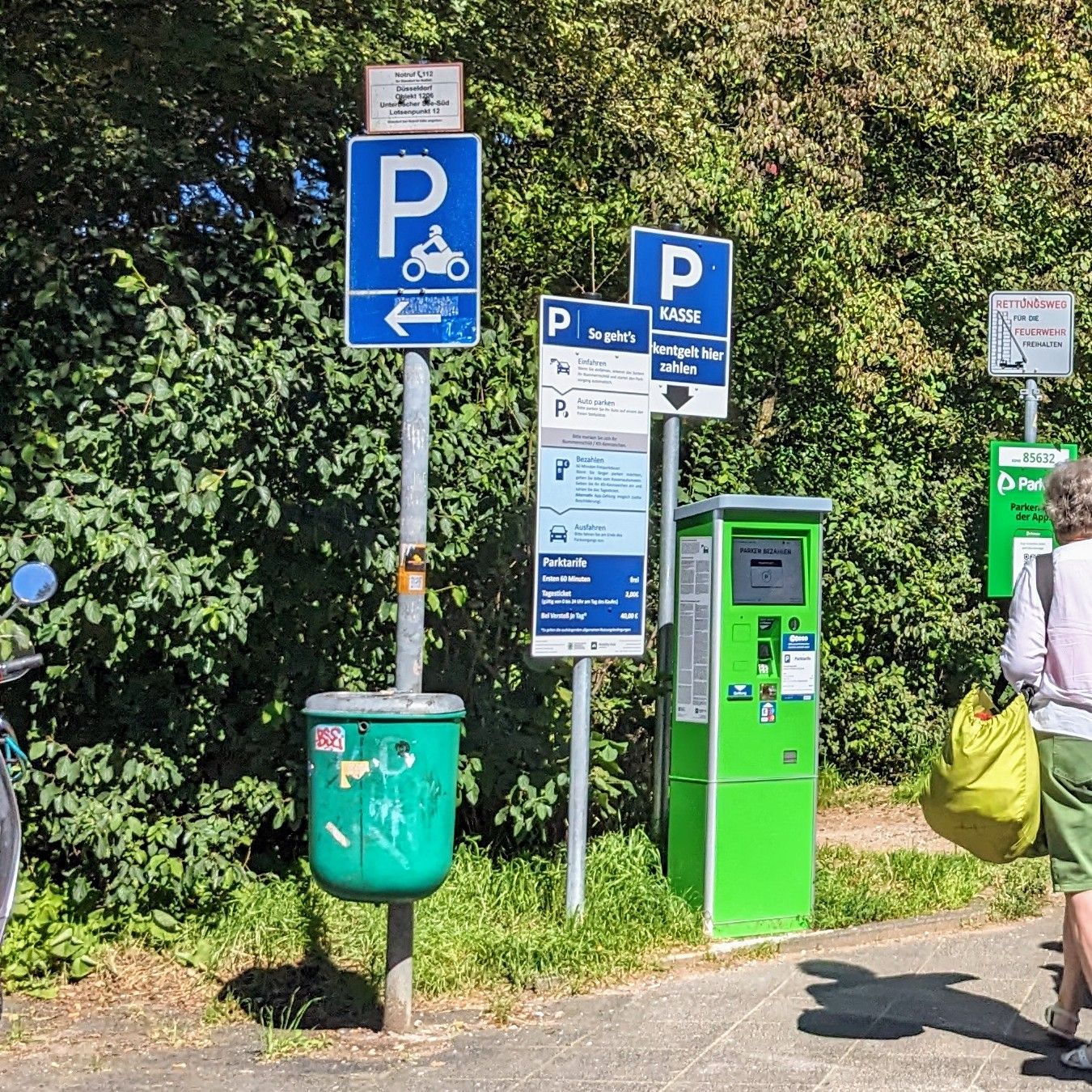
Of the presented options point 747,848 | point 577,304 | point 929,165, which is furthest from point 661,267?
point 929,165

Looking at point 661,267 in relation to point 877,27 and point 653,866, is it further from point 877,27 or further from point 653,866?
point 877,27

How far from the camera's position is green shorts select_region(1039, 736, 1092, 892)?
4.86 metres

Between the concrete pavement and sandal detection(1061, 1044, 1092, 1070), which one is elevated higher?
sandal detection(1061, 1044, 1092, 1070)

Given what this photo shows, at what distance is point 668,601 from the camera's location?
7148 millimetres

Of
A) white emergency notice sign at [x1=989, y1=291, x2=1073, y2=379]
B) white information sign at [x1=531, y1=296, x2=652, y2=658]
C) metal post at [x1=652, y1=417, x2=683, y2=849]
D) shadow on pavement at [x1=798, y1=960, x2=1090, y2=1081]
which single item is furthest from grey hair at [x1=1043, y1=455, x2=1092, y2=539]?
white emergency notice sign at [x1=989, y1=291, x2=1073, y2=379]

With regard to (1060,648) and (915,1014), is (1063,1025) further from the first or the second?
(1060,648)

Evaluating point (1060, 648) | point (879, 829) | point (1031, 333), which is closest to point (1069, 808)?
point (1060, 648)

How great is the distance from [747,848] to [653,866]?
→ 543mm

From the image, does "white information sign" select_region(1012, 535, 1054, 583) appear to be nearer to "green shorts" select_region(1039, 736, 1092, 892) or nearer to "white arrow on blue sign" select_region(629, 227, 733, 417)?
"white arrow on blue sign" select_region(629, 227, 733, 417)

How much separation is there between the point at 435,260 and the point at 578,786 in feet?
7.51

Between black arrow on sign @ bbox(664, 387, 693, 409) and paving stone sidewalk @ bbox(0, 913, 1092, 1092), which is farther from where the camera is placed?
black arrow on sign @ bbox(664, 387, 693, 409)

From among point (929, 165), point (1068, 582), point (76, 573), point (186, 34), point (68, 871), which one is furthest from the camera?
point (929, 165)

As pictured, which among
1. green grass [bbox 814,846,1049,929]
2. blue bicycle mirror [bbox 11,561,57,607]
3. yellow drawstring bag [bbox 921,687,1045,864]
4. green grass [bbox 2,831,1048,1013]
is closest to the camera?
blue bicycle mirror [bbox 11,561,57,607]

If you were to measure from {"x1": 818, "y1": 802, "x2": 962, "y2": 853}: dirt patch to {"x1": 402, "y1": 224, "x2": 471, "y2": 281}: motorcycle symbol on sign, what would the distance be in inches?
172
